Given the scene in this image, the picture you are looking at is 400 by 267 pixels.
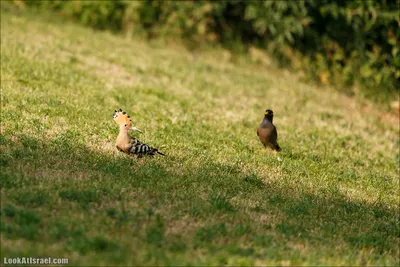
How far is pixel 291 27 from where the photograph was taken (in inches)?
615

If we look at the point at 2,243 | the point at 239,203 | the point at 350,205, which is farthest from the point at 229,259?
the point at 350,205

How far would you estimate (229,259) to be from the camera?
5438mm

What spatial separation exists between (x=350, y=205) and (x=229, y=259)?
8.12 ft

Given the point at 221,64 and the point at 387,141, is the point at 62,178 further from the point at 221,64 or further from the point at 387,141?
the point at 221,64

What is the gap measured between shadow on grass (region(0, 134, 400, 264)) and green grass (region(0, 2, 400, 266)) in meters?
0.02

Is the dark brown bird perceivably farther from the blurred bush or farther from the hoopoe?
the blurred bush

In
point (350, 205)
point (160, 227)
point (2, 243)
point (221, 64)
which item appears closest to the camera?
point (2, 243)

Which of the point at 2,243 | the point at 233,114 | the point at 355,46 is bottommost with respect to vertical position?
the point at 2,243

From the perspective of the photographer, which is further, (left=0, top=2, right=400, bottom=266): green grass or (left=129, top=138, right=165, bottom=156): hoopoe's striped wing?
(left=129, top=138, right=165, bottom=156): hoopoe's striped wing

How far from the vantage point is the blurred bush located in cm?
1512

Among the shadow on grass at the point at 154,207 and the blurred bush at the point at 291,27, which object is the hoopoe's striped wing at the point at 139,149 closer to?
the shadow on grass at the point at 154,207

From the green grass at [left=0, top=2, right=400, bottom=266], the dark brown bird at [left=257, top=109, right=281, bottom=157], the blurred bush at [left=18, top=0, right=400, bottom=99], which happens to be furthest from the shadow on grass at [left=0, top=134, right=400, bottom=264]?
the blurred bush at [left=18, top=0, right=400, bottom=99]

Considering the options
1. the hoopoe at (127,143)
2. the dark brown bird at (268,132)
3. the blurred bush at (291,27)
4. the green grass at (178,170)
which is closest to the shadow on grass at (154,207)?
the green grass at (178,170)

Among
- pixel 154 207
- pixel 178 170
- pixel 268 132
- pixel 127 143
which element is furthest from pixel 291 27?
pixel 154 207
